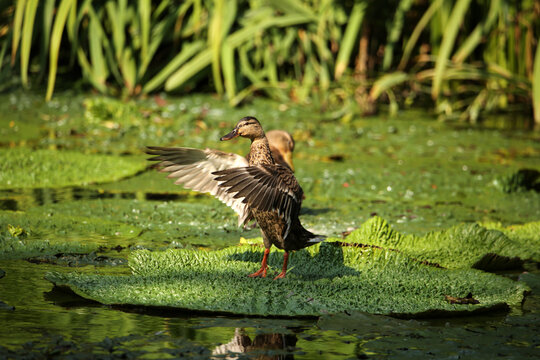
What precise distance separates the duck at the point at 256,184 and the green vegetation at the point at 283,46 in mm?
4071

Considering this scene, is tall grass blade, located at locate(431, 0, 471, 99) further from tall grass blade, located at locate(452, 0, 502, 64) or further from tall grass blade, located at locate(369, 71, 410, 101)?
tall grass blade, located at locate(369, 71, 410, 101)

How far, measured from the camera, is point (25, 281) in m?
3.08

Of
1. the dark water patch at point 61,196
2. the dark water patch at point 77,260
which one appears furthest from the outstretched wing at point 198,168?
the dark water patch at point 61,196

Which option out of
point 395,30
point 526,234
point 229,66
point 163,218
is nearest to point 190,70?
point 229,66

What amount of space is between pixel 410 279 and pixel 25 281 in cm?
166

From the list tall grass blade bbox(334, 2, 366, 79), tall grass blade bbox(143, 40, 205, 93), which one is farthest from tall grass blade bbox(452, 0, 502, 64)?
tall grass blade bbox(143, 40, 205, 93)

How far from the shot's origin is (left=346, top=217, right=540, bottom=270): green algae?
371 centimetres

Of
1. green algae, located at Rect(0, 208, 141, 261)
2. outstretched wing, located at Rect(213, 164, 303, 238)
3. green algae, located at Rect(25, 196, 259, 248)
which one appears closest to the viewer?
outstretched wing, located at Rect(213, 164, 303, 238)

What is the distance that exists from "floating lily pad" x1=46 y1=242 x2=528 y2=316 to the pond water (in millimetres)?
65

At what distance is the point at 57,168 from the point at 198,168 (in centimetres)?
198

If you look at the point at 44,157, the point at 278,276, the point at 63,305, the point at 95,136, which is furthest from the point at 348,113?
the point at 63,305

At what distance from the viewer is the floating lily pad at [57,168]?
16.3 ft

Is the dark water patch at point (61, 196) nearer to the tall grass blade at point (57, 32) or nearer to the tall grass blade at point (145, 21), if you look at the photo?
the tall grass blade at point (57, 32)

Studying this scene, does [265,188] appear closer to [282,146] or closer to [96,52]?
[282,146]
